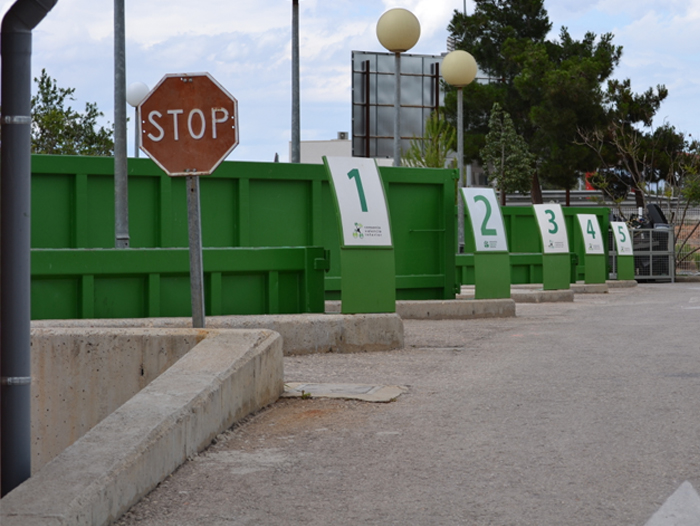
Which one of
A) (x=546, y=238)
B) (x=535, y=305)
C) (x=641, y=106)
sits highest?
(x=641, y=106)

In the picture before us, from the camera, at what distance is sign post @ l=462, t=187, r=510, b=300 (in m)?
14.5

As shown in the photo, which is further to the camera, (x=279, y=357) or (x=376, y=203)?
(x=376, y=203)

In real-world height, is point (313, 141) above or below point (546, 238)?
above

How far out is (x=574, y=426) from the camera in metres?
5.46

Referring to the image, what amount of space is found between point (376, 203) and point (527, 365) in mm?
2625

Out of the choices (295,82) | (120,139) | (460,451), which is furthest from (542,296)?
(460,451)

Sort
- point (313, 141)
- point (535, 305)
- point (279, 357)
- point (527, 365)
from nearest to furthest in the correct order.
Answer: point (279, 357)
point (527, 365)
point (535, 305)
point (313, 141)

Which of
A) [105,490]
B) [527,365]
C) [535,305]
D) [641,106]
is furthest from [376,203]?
[641,106]

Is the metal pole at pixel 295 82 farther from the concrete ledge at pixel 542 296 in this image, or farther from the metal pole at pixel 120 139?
the concrete ledge at pixel 542 296

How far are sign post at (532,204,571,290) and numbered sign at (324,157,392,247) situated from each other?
32.9 ft

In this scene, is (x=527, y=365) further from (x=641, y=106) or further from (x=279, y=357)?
(x=641, y=106)

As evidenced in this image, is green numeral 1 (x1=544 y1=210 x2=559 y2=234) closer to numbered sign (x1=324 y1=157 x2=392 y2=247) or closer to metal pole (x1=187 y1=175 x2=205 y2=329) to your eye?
numbered sign (x1=324 y1=157 x2=392 y2=247)

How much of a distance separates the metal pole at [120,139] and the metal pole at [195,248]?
133 inches

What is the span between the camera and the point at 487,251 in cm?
1454
